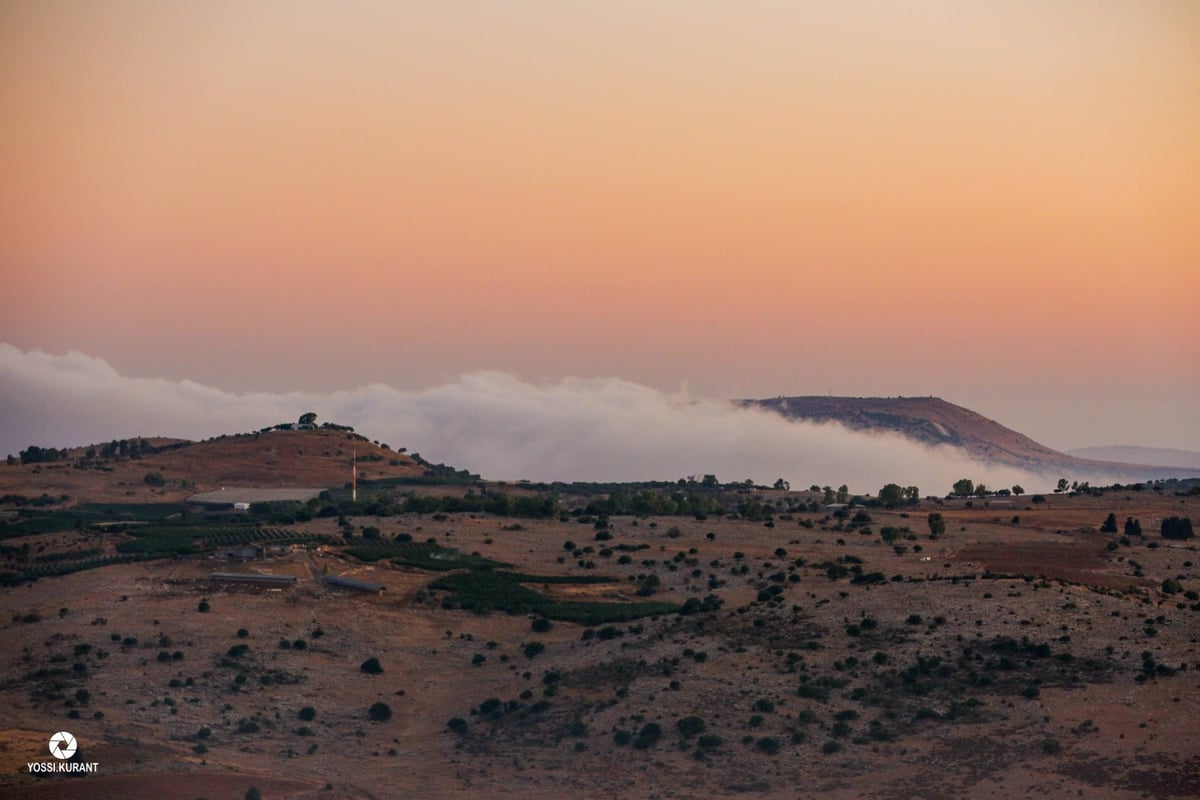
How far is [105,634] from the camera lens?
216 feet

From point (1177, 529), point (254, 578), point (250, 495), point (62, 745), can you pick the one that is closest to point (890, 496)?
point (1177, 529)

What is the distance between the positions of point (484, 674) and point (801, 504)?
71.1 metres

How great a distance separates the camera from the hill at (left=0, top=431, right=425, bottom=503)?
141375mm

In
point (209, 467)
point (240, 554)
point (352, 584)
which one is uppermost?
point (209, 467)

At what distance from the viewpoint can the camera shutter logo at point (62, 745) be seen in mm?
48281

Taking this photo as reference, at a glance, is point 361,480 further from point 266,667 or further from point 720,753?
point 720,753

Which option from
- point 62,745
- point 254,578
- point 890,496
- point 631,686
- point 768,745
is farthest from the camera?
point 890,496

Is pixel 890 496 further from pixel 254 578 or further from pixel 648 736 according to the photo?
pixel 648 736

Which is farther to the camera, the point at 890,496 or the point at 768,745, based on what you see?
the point at 890,496

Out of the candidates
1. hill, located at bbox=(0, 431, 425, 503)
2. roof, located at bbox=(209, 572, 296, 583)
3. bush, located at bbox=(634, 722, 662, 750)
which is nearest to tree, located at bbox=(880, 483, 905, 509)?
hill, located at bbox=(0, 431, 425, 503)

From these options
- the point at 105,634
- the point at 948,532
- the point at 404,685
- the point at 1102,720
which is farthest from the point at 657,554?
the point at 1102,720

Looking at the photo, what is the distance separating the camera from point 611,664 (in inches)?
2450

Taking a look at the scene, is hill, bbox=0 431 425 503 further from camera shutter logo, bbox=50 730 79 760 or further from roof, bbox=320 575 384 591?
camera shutter logo, bbox=50 730 79 760

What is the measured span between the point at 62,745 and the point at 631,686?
22924mm
